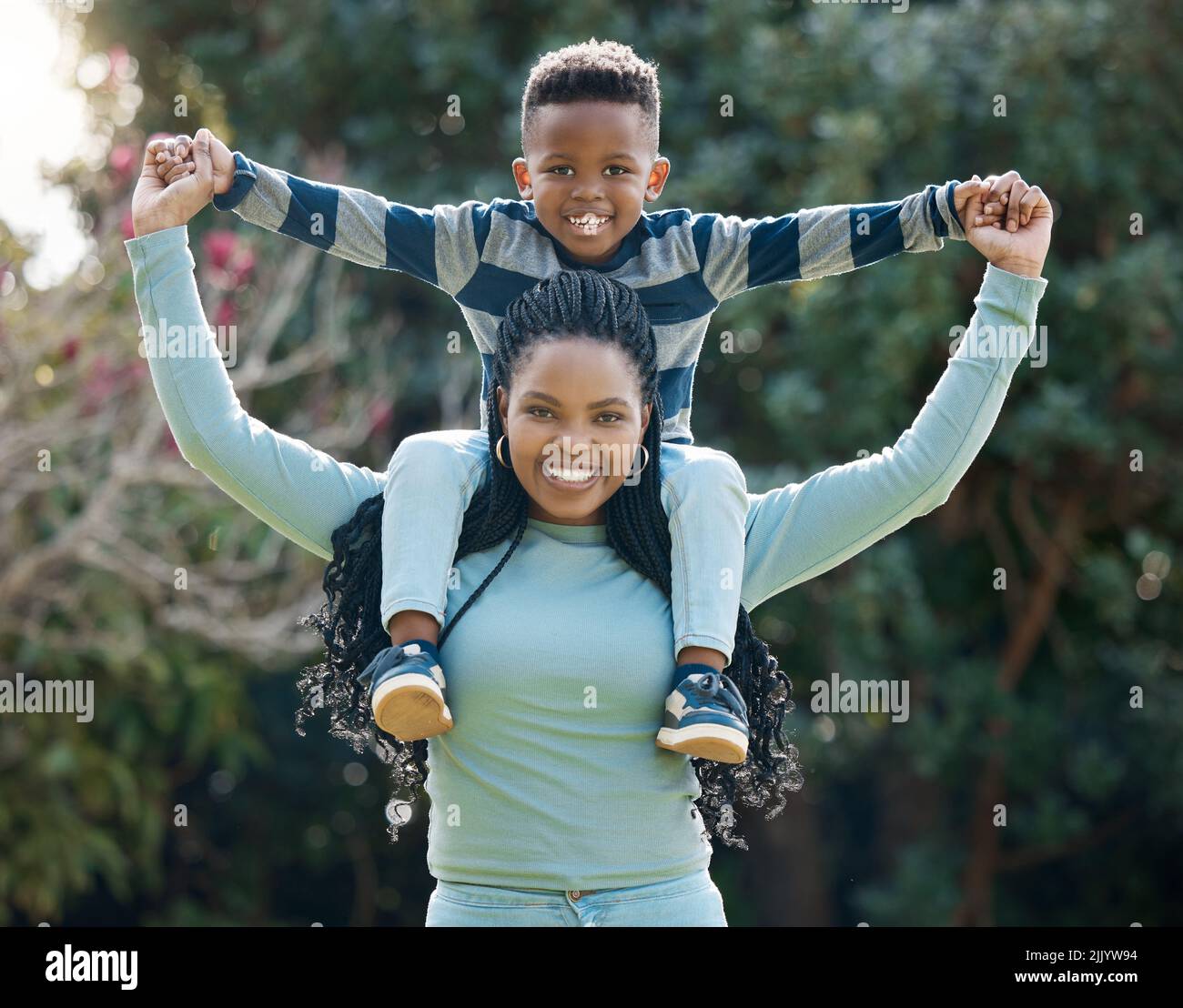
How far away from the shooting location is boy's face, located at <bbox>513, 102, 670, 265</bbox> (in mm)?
2523

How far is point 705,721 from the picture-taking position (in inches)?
79.7

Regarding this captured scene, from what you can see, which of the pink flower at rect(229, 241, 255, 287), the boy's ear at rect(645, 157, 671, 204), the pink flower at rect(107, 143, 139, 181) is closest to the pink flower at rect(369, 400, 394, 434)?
the pink flower at rect(229, 241, 255, 287)

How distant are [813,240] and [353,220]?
720mm

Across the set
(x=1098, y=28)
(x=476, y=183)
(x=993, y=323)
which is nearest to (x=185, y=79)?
(x=476, y=183)

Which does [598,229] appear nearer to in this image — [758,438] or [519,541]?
[519,541]

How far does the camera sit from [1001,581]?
7418 millimetres

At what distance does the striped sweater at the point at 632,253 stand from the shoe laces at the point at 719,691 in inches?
20.0

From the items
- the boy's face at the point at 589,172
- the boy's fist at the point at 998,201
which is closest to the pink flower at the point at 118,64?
the boy's face at the point at 589,172

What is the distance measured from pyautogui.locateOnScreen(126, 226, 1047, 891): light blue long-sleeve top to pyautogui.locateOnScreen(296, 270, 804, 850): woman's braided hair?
0.13ft

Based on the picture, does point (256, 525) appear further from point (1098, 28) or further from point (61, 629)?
point (1098, 28)

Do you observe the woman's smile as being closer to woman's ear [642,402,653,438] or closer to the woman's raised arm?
woman's ear [642,402,653,438]

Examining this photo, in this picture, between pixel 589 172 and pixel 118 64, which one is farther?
pixel 118 64

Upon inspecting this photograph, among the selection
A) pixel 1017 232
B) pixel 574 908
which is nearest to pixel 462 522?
pixel 574 908

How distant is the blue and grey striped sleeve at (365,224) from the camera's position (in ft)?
7.88
